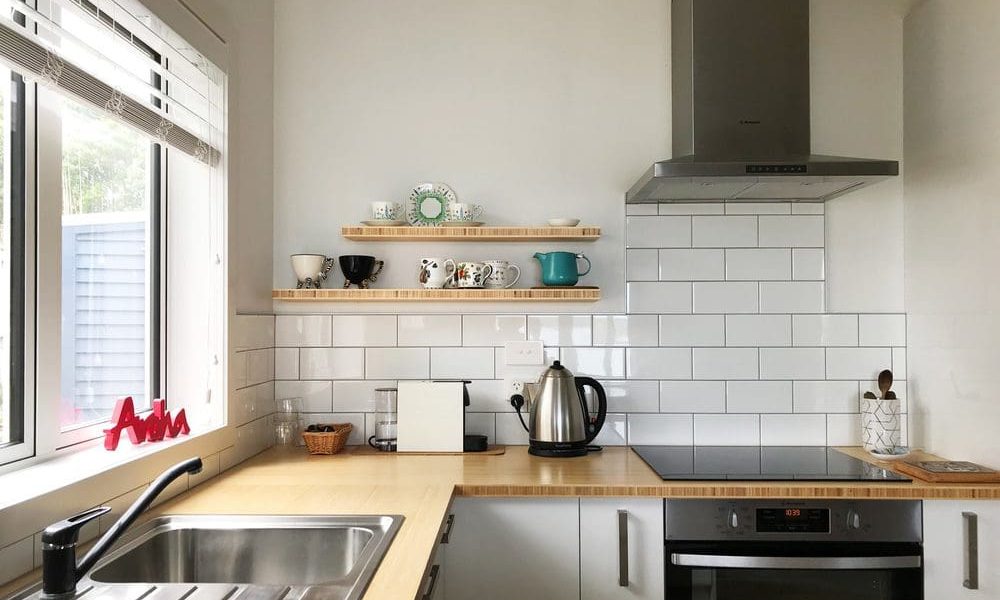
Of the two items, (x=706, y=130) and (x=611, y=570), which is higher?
(x=706, y=130)

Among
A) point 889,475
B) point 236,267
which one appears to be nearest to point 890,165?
point 889,475

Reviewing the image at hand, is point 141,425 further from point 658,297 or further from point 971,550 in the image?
point 971,550

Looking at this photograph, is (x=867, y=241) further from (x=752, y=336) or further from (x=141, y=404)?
(x=141, y=404)

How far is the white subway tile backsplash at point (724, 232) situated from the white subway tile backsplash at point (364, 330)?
1.15 m

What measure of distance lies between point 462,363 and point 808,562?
128 centimetres

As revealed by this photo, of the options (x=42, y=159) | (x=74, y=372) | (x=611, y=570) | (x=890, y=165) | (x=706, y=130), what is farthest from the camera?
(x=706, y=130)

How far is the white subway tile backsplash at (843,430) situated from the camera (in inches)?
99.5

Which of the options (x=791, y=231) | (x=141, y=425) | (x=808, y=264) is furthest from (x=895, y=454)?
(x=141, y=425)

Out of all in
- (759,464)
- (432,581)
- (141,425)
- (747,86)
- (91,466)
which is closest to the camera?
(91,466)

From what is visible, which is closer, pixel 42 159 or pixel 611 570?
pixel 42 159

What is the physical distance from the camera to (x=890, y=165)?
82.9 inches

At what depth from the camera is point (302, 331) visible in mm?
2594

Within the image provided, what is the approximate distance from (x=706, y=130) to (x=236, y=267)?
158cm

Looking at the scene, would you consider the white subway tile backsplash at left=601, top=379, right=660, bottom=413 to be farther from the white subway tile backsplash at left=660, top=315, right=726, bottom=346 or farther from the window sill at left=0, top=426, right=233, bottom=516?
the window sill at left=0, top=426, right=233, bottom=516
